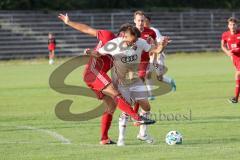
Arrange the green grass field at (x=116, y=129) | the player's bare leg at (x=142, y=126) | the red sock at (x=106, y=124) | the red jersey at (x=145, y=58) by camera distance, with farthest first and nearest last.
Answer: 1. the red jersey at (x=145, y=58)
2. the red sock at (x=106, y=124)
3. the player's bare leg at (x=142, y=126)
4. the green grass field at (x=116, y=129)

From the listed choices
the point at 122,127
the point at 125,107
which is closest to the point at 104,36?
the point at 125,107

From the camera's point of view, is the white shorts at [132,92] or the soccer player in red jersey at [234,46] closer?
the white shorts at [132,92]

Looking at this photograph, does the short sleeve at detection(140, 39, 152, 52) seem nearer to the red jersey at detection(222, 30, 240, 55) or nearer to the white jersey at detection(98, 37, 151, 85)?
the white jersey at detection(98, 37, 151, 85)

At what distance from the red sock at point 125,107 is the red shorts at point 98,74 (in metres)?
0.34

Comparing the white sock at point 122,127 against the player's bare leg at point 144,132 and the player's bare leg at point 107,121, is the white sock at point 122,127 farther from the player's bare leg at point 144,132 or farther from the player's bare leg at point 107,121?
the player's bare leg at point 144,132

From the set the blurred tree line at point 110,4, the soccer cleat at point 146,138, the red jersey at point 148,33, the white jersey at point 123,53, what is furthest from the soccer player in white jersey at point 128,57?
the blurred tree line at point 110,4

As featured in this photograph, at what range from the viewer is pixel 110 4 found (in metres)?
58.2

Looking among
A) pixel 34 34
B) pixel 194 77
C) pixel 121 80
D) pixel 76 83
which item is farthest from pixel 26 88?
pixel 34 34

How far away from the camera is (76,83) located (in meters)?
25.8

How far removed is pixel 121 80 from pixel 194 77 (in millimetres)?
16710

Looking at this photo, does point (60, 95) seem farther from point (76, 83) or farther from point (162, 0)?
point (162, 0)

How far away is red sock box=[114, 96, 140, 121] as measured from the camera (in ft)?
35.5

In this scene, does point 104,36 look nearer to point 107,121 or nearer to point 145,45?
point 145,45

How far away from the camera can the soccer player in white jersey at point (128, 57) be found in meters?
11.0
